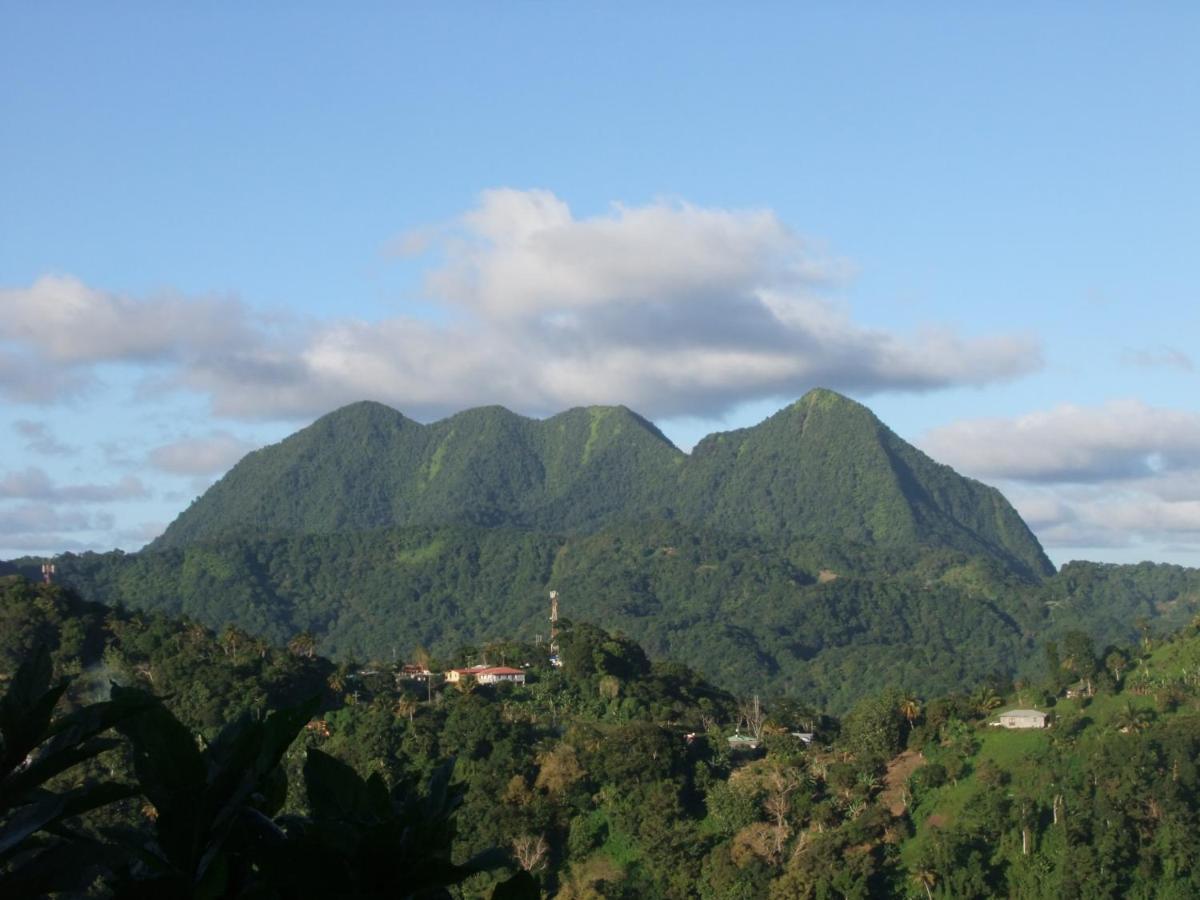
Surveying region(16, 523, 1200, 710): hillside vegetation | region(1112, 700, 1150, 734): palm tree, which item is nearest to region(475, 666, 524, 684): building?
region(1112, 700, 1150, 734): palm tree

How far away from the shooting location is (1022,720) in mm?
56000

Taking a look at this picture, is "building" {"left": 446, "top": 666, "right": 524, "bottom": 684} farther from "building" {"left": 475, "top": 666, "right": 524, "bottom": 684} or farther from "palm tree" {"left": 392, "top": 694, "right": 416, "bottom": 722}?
"palm tree" {"left": 392, "top": 694, "right": 416, "bottom": 722}

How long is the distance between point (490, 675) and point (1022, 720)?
28004 mm

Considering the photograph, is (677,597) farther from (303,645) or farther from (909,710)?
(909,710)

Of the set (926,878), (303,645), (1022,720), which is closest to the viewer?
(926,878)

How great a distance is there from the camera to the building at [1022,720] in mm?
55838

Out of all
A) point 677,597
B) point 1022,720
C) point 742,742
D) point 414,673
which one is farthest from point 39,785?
point 677,597

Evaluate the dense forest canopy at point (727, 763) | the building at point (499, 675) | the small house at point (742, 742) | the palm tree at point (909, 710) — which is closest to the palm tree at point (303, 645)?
the dense forest canopy at point (727, 763)

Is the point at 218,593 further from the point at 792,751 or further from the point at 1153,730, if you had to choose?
the point at 1153,730

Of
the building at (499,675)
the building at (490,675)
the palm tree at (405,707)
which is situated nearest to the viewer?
the palm tree at (405,707)

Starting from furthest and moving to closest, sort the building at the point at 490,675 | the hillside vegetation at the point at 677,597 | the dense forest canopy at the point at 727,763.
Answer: the hillside vegetation at the point at 677,597
the building at the point at 490,675
the dense forest canopy at the point at 727,763

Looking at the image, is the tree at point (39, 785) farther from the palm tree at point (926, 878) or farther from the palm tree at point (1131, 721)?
the palm tree at point (1131, 721)

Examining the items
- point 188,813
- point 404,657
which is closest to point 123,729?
point 188,813

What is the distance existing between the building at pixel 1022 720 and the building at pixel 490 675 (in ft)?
83.2
